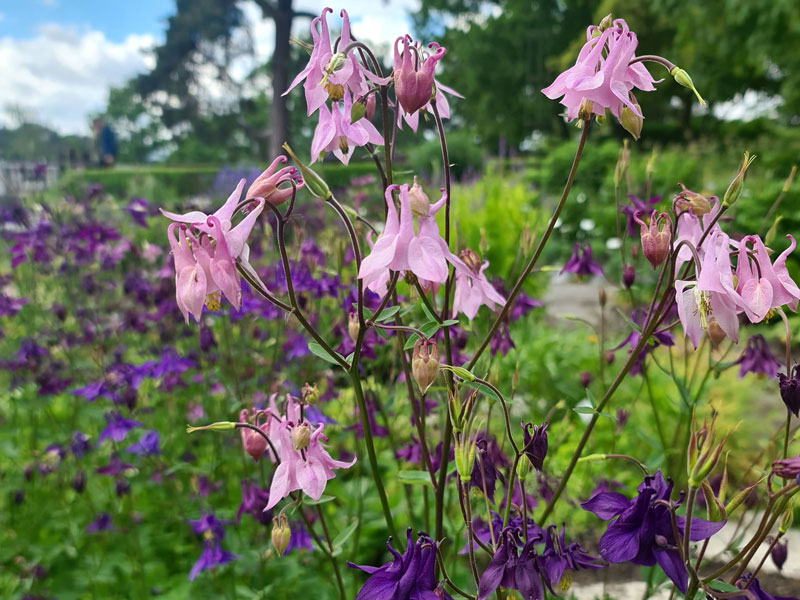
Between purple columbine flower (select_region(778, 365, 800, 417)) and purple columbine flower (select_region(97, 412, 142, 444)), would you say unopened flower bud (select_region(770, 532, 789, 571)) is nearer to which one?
purple columbine flower (select_region(778, 365, 800, 417))

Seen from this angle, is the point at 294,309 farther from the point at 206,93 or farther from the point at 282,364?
the point at 206,93

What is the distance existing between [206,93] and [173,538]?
30.5 meters

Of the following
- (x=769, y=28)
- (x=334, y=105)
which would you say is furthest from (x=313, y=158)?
(x=769, y=28)

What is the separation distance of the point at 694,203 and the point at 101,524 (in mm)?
2458

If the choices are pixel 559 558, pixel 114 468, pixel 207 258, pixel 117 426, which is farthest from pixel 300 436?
pixel 114 468

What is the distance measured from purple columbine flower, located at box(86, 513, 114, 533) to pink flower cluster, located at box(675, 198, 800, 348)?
2400 mm

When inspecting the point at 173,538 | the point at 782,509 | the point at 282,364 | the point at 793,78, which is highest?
the point at 793,78

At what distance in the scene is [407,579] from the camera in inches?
33.8

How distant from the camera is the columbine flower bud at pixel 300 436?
3.34 feet

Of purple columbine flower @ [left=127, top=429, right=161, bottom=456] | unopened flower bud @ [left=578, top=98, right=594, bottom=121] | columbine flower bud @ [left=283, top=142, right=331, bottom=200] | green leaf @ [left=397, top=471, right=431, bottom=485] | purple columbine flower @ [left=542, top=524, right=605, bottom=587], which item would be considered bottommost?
purple columbine flower @ [left=127, top=429, right=161, bottom=456]

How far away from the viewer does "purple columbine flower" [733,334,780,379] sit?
1.68 meters

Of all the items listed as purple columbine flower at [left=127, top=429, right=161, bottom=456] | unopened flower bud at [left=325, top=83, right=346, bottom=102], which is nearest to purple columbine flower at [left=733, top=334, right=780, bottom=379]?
unopened flower bud at [left=325, top=83, right=346, bottom=102]

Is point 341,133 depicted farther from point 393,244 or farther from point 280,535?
point 280,535

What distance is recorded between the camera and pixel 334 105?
1.01m
